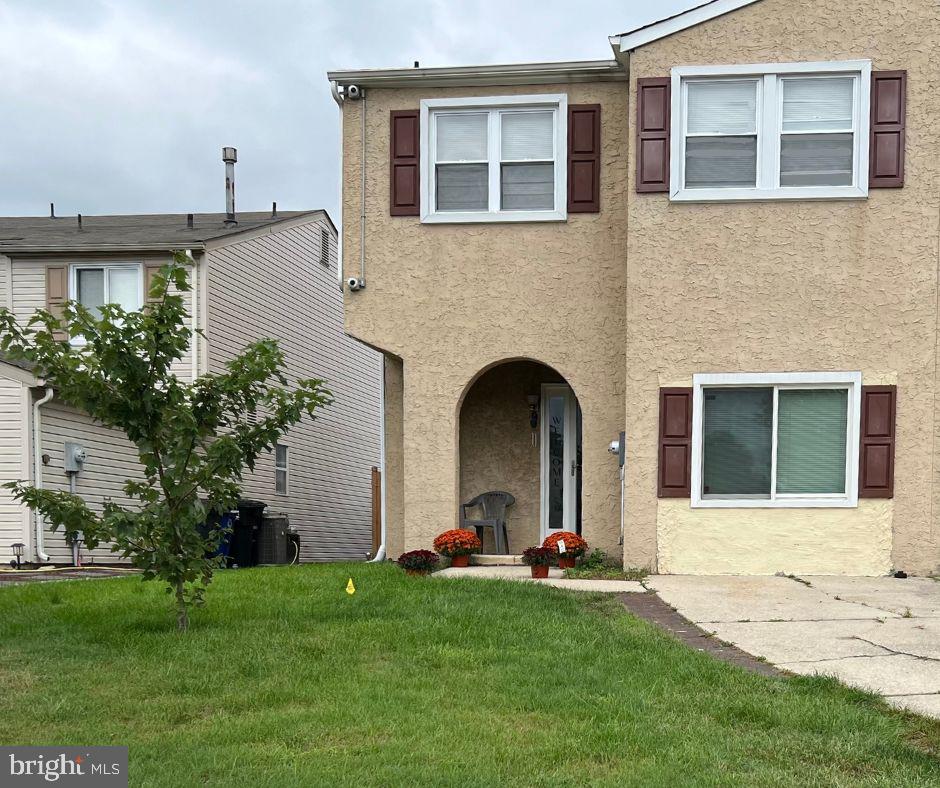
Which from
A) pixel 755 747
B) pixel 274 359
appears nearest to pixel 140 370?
A: pixel 274 359

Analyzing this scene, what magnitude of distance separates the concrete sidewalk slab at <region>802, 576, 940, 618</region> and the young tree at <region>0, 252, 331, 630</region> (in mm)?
5056

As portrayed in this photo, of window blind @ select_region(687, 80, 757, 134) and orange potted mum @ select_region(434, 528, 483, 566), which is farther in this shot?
orange potted mum @ select_region(434, 528, 483, 566)

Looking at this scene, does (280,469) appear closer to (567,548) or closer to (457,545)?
(457,545)

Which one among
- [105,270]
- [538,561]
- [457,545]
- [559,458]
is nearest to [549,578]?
[538,561]

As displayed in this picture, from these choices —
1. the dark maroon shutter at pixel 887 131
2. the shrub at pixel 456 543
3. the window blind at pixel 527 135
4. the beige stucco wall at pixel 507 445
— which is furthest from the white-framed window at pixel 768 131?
the shrub at pixel 456 543

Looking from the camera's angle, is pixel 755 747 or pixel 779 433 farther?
pixel 779 433

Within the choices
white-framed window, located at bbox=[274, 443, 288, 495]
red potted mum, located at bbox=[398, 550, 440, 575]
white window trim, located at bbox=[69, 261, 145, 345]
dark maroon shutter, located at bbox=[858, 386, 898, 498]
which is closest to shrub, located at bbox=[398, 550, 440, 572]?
red potted mum, located at bbox=[398, 550, 440, 575]

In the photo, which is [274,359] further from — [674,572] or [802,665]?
[674,572]

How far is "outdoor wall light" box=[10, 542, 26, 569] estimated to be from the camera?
605 inches

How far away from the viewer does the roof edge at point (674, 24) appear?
11.3 metres

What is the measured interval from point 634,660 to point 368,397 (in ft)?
68.4

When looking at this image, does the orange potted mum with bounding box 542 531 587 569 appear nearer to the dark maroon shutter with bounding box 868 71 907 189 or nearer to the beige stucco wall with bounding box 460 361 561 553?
the beige stucco wall with bounding box 460 361 561 553

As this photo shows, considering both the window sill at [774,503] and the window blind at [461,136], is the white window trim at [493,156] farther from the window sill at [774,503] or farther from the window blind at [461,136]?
the window sill at [774,503]

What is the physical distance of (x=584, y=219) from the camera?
12.5 m
